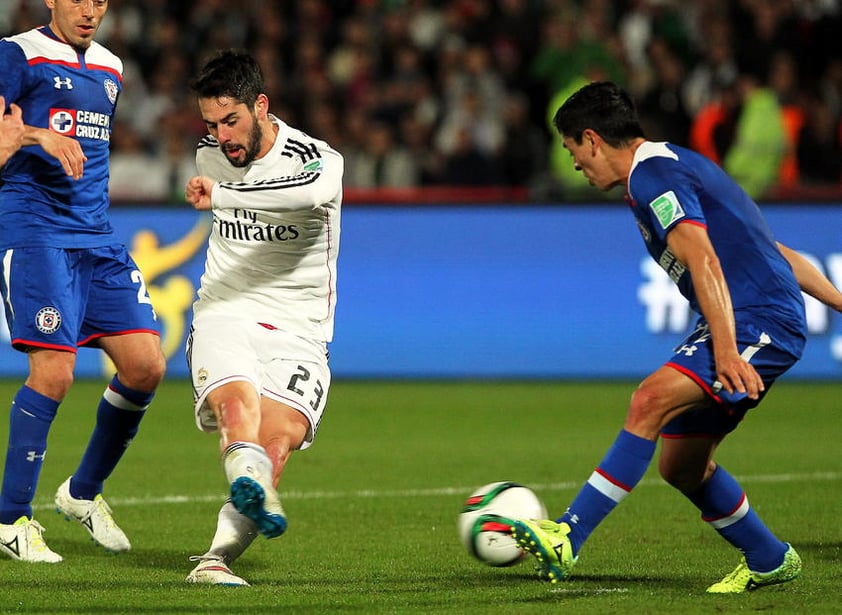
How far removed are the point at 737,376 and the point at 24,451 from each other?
9.86 ft

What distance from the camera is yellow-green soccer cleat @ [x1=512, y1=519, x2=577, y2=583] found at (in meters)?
5.37

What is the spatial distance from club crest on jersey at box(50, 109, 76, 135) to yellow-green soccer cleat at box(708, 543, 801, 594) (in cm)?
328

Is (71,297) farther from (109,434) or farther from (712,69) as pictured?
(712,69)

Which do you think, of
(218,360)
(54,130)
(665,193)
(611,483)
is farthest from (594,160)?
(54,130)

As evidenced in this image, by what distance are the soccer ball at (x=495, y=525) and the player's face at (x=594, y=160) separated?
4.00 ft

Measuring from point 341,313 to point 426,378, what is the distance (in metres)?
0.98

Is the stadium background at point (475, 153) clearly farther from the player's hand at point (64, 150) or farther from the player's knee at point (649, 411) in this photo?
the player's knee at point (649, 411)

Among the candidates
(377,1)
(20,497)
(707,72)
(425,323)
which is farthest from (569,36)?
(20,497)

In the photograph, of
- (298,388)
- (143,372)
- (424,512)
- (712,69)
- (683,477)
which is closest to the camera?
(683,477)

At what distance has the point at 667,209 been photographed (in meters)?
5.52

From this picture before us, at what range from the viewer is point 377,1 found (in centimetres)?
1853

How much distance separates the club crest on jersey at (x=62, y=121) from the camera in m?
6.63

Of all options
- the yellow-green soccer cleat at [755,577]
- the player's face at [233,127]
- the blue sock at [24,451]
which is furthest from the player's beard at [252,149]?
the yellow-green soccer cleat at [755,577]

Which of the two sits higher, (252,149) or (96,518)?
(252,149)
